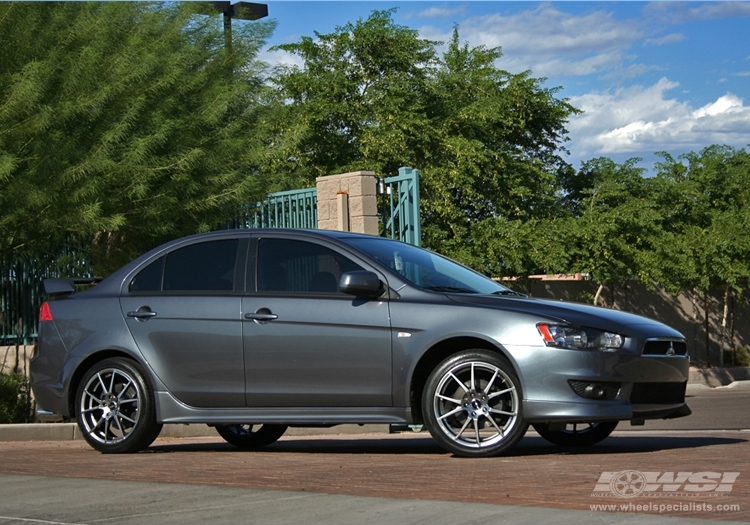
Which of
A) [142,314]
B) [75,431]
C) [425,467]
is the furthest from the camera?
[75,431]

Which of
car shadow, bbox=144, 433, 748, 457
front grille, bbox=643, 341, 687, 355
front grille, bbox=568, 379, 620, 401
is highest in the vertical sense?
front grille, bbox=643, 341, 687, 355

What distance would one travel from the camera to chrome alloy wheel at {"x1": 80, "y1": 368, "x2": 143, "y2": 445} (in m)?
8.75

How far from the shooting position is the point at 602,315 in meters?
7.75

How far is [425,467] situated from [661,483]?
1676mm

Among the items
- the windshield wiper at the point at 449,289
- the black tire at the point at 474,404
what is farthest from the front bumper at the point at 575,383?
the windshield wiper at the point at 449,289

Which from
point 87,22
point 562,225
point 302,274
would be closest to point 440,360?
point 302,274

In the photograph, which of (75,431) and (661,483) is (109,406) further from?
(661,483)

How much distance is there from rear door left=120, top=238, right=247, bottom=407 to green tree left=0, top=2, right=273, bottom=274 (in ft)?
13.9

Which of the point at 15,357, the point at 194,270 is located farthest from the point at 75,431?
the point at 194,270

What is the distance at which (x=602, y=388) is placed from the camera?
747cm

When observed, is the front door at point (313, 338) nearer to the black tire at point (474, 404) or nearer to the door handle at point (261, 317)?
the door handle at point (261, 317)

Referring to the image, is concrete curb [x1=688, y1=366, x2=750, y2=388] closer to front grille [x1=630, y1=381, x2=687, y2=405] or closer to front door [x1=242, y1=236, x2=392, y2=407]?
front grille [x1=630, y1=381, x2=687, y2=405]

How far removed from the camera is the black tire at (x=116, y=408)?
865cm

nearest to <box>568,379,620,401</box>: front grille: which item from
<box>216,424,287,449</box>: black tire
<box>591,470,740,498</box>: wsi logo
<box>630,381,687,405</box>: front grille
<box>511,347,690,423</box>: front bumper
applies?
<box>511,347,690,423</box>: front bumper
